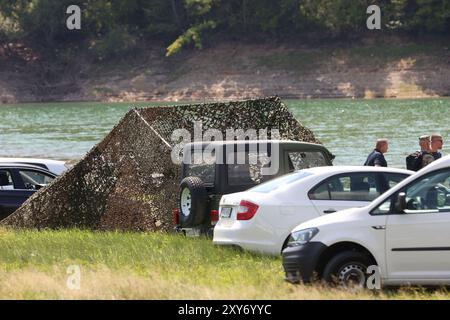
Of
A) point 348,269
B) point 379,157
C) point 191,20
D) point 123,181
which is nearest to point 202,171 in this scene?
point 123,181

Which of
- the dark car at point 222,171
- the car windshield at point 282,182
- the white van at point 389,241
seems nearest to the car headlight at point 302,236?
the white van at point 389,241

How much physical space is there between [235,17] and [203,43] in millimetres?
4366

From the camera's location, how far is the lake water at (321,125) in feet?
167

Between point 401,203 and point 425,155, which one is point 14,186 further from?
point 401,203

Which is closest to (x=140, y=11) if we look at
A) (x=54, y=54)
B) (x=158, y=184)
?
(x=54, y=54)

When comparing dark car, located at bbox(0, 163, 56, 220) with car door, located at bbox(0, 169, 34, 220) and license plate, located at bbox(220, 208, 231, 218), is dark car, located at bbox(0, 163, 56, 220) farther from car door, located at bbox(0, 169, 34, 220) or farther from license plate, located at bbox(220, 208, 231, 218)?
license plate, located at bbox(220, 208, 231, 218)

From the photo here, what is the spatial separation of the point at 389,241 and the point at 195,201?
4910mm

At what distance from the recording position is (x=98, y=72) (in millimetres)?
115625

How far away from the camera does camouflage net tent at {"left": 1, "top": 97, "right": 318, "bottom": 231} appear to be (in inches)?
746

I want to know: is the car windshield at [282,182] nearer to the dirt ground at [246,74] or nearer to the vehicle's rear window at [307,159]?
the vehicle's rear window at [307,159]

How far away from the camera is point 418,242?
11.5 m

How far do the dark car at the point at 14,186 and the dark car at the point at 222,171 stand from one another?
5119 mm
